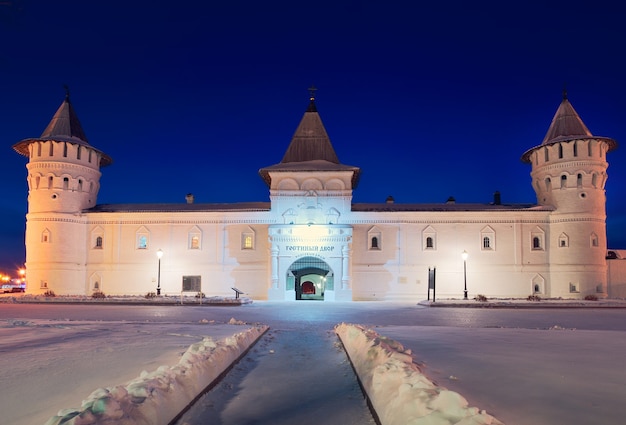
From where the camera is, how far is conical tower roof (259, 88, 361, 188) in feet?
108

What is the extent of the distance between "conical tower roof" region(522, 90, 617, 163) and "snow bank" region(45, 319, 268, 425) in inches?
1229

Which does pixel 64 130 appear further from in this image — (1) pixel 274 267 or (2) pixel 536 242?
(2) pixel 536 242

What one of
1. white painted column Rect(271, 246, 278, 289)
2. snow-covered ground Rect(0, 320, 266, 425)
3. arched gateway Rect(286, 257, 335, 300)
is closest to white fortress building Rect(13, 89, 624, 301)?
white painted column Rect(271, 246, 278, 289)

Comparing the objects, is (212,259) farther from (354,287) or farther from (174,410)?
(174,410)

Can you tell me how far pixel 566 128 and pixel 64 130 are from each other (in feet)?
115

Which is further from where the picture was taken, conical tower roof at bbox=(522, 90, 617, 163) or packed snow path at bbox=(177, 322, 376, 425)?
conical tower roof at bbox=(522, 90, 617, 163)

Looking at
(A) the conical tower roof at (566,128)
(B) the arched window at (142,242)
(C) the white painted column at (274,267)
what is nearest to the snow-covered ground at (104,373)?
(C) the white painted column at (274,267)

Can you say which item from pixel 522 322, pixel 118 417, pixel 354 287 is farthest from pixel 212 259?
pixel 118 417

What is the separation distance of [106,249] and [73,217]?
10.3 feet

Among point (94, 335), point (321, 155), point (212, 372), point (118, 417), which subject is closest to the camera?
point (118, 417)

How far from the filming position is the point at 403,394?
15.1ft

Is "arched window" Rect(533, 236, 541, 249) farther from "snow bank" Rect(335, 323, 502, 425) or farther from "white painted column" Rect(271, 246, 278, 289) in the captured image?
"snow bank" Rect(335, 323, 502, 425)

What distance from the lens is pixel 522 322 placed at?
Result: 1587cm

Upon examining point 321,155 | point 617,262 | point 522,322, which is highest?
point 321,155
